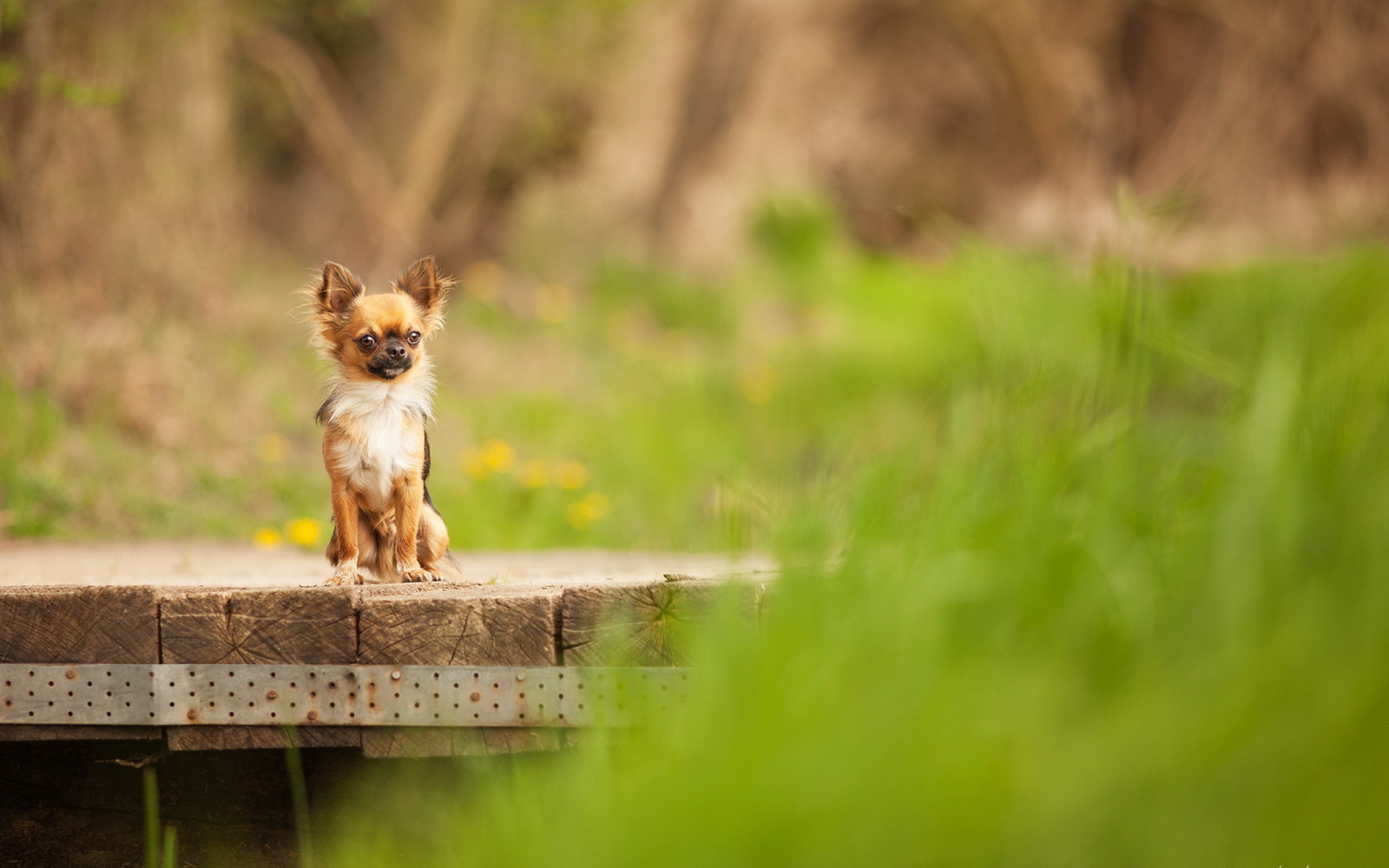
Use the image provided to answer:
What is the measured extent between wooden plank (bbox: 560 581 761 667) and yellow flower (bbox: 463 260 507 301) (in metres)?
5.76

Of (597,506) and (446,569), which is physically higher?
(446,569)

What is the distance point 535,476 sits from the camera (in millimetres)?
4512

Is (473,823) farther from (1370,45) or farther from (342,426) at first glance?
(1370,45)

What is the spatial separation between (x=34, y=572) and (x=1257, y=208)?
404 inches

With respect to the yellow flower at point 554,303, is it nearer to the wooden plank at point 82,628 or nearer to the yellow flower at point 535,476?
the yellow flower at point 535,476

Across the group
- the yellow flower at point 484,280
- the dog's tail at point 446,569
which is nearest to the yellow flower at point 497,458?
the dog's tail at point 446,569

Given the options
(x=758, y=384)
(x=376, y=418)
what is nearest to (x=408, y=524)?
(x=376, y=418)

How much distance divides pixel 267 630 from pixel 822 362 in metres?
5.69

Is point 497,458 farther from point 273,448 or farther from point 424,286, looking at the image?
point 424,286

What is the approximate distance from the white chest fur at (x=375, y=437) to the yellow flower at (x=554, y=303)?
17.1ft

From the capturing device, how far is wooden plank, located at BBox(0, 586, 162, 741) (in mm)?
2170

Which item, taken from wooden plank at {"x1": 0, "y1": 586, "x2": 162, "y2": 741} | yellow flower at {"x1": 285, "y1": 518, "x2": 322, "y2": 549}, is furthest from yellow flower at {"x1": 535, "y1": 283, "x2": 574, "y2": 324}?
wooden plank at {"x1": 0, "y1": 586, "x2": 162, "y2": 741}

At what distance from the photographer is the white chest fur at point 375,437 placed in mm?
2201

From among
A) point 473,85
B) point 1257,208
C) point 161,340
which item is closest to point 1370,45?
point 1257,208
